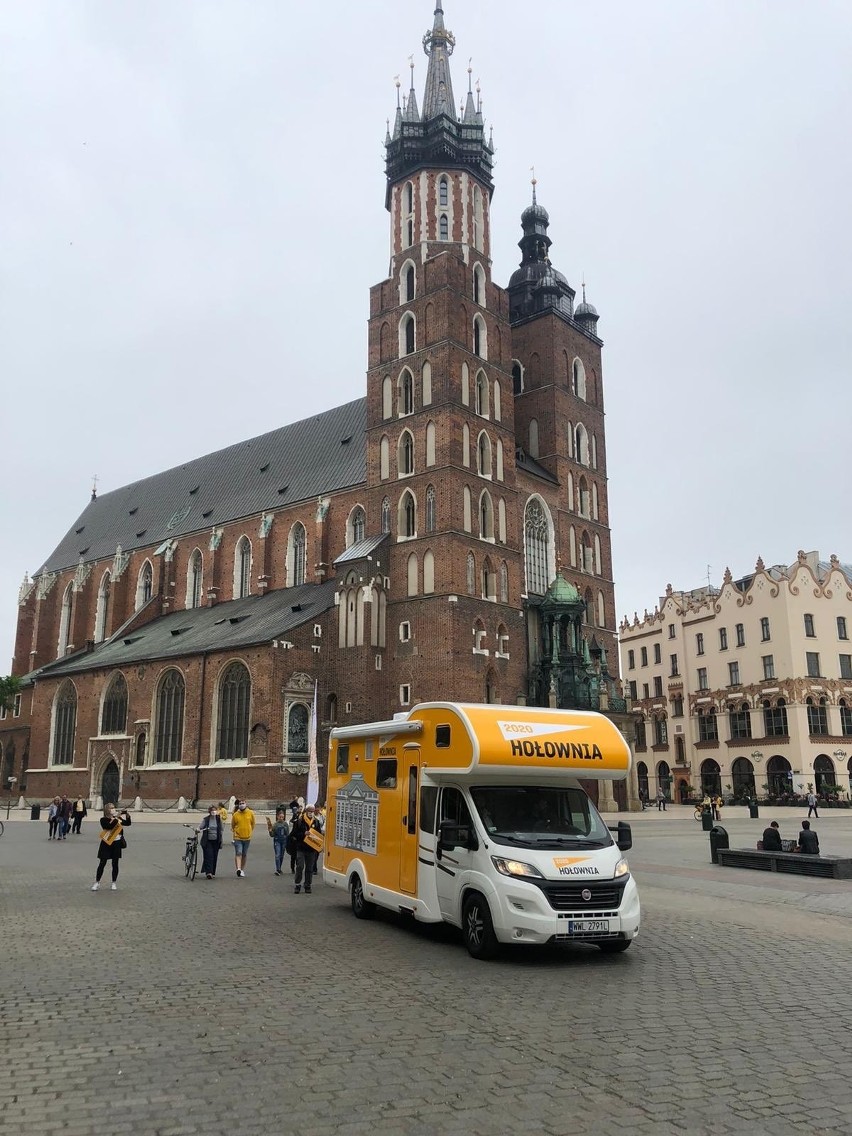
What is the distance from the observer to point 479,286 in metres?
45.9

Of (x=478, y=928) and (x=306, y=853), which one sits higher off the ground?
(x=306, y=853)

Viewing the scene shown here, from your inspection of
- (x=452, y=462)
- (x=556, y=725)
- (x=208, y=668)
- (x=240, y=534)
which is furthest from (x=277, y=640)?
(x=556, y=725)

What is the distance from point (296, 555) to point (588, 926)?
41736mm

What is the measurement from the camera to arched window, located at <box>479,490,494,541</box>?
42.5 metres

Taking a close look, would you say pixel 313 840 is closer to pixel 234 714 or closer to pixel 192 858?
pixel 192 858

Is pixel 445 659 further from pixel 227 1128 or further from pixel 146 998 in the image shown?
pixel 227 1128

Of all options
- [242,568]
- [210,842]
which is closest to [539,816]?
[210,842]

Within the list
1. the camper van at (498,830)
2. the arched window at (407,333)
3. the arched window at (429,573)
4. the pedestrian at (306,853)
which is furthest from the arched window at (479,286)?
the camper van at (498,830)

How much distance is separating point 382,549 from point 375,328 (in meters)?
11.9

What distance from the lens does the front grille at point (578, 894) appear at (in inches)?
380

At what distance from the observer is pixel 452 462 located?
4122cm

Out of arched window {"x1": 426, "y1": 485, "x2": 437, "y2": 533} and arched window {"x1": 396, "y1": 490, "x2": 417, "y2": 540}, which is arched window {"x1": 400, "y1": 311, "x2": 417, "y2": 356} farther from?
arched window {"x1": 426, "y1": 485, "x2": 437, "y2": 533}

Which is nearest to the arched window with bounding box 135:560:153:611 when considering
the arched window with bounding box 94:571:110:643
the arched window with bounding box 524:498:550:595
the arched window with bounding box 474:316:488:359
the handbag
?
the arched window with bounding box 94:571:110:643

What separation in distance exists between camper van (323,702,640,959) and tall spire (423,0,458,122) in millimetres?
43682
